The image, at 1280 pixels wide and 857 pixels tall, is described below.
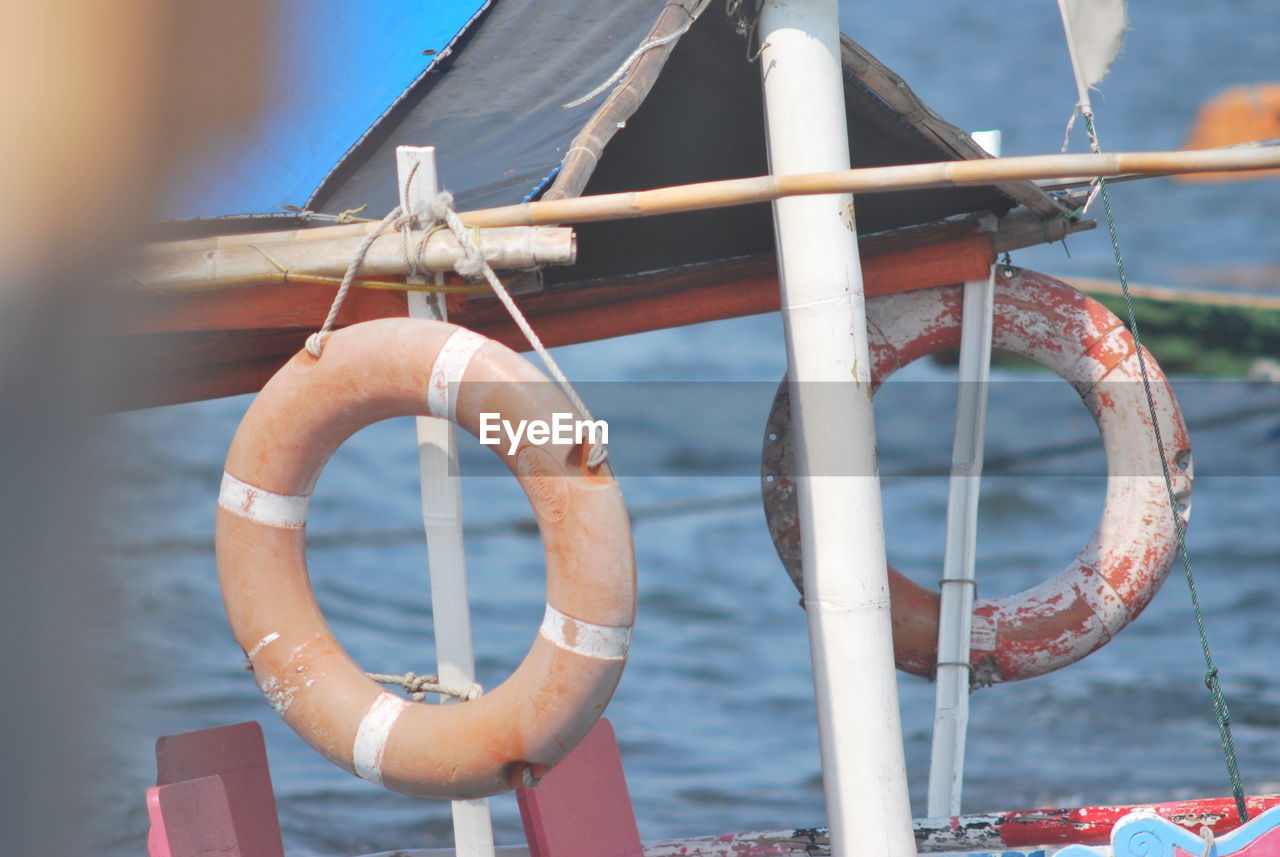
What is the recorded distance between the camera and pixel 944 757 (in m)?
3.04

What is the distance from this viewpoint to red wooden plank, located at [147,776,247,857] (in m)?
2.16

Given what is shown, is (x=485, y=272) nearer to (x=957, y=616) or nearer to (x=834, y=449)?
(x=834, y=449)

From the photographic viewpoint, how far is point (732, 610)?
973 centimetres

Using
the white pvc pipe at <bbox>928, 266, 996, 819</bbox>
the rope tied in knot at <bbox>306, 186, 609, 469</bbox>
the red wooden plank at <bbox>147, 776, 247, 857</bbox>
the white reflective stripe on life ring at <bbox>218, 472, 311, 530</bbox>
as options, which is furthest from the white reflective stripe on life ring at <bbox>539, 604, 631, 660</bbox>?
the white pvc pipe at <bbox>928, 266, 996, 819</bbox>

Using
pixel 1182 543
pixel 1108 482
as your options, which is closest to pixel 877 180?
pixel 1182 543

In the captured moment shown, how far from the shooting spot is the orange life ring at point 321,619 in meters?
1.84

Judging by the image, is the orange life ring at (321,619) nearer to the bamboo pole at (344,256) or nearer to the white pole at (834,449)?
the bamboo pole at (344,256)

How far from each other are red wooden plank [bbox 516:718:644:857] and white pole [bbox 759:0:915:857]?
1.40 feet

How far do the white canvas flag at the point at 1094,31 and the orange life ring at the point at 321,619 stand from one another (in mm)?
1569

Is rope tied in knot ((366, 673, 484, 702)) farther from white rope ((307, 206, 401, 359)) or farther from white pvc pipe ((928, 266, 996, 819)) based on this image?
white pvc pipe ((928, 266, 996, 819))

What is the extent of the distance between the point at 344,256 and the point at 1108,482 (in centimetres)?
178

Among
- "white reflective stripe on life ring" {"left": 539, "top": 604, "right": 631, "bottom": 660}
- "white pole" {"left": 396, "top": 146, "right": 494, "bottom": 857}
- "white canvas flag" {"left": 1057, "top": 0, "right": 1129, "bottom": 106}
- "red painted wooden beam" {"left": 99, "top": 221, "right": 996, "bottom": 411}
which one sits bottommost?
"white reflective stripe on life ring" {"left": 539, "top": 604, "right": 631, "bottom": 660}

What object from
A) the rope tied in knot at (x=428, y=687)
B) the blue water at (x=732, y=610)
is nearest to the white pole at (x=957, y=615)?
the rope tied in knot at (x=428, y=687)

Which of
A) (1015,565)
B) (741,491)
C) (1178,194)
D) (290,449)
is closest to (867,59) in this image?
(290,449)
